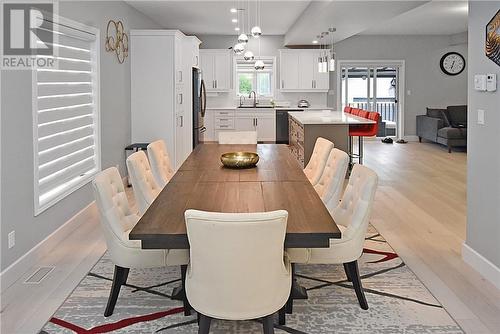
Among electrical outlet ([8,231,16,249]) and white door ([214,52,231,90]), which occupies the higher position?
white door ([214,52,231,90])

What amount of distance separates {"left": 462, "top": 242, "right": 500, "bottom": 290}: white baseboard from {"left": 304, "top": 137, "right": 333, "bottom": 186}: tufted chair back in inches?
49.1

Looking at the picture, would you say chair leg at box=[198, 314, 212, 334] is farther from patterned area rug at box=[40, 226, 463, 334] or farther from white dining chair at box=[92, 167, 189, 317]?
white dining chair at box=[92, 167, 189, 317]

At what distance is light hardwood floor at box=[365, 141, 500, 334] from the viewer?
3.28 meters

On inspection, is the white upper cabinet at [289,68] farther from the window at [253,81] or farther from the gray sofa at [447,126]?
the gray sofa at [447,126]

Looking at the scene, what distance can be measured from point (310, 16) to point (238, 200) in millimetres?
5397

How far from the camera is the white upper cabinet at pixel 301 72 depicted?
12.0 meters

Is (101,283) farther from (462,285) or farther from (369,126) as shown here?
(369,126)

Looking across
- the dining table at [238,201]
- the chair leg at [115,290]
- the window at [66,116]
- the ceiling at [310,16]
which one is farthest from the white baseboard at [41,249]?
the ceiling at [310,16]

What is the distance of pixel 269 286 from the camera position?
7.74ft

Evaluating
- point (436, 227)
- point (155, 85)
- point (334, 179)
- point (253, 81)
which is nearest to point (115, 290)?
point (334, 179)

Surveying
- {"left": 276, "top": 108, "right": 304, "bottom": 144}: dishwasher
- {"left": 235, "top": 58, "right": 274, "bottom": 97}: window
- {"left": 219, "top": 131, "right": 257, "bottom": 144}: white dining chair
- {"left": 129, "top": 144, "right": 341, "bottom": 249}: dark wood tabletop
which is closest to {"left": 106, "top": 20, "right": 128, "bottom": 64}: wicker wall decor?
{"left": 219, "top": 131, "right": 257, "bottom": 144}: white dining chair

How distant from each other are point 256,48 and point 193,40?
11.2ft

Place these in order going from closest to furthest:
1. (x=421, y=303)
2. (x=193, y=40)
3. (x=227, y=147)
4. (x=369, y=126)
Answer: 1. (x=421, y=303)
2. (x=227, y=147)
3. (x=369, y=126)
4. (x=193, y=40)

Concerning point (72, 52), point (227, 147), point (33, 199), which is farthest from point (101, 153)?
point (33, 199)
